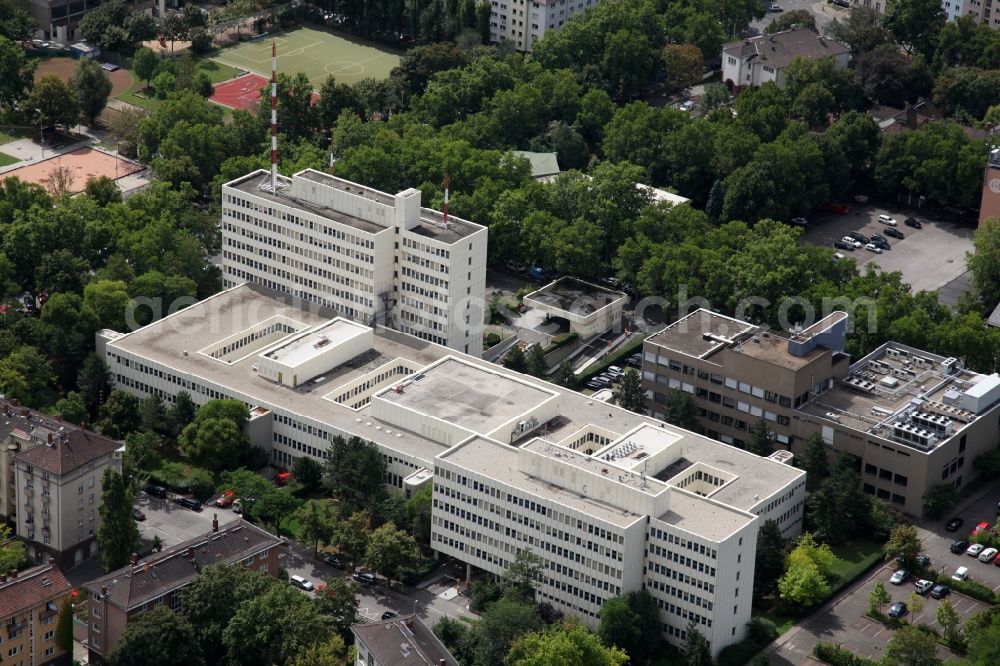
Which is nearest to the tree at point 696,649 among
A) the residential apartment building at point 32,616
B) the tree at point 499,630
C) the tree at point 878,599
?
the tree at point 499,630

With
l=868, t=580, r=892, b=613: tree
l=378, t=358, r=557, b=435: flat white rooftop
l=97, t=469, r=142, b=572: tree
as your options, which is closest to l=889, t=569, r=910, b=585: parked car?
l=868, t=580, r=892, b=613: tree

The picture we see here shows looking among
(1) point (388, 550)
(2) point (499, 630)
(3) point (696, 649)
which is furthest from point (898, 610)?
(1) point (388, 550)

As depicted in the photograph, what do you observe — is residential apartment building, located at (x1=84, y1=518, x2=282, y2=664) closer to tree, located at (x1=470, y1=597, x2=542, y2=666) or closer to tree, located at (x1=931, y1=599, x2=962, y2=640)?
tree, located at (x1=470, y1=597, x2=542, y2=666)

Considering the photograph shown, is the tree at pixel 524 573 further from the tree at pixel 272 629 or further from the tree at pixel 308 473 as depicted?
the tree at pixel 308 473

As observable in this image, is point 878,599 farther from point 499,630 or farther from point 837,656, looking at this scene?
point 499,630

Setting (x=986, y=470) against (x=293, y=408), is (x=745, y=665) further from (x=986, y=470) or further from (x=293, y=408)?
(x=293, y=408)

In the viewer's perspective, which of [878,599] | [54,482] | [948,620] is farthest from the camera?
[54,482]
